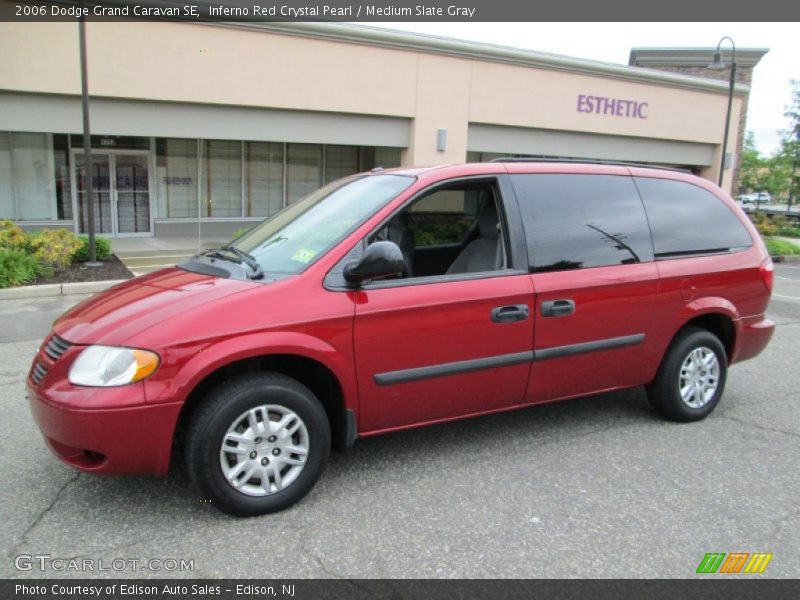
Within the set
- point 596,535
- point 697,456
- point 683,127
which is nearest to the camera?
point 596,535

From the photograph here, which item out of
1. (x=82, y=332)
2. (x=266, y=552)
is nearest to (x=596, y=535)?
(x=266, y=552)

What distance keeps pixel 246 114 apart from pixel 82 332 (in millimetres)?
12942

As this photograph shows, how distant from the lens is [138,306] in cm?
339

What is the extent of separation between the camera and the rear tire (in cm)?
470

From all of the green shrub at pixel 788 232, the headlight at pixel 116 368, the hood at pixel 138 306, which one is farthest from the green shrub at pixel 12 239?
the green shrub at pixel 788 232

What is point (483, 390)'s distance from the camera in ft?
12.9

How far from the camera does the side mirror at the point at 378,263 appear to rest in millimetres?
3402

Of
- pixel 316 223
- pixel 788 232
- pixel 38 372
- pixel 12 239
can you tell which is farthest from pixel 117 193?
pixel 788 232

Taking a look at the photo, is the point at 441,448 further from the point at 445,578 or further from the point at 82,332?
the point at 82,332

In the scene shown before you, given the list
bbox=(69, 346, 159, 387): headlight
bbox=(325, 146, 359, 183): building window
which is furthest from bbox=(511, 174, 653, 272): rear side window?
bbox=(325, 146, 359, 183): building window

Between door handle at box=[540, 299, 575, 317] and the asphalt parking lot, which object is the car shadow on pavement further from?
door handle at box=[540, 299, 575, 317]

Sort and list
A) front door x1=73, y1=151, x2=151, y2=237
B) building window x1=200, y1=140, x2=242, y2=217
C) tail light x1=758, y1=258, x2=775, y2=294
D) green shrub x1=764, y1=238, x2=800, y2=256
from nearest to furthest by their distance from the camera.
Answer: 1. tail light x1=758, y1=258, x2=775, y2=294
2. front door x1=73, y1=151, x2=151, y2=237
3. building window x1=200, y1=140, x2=242, y2=217
4. green shrub x1=764, y1=238, x2=800, y2=256

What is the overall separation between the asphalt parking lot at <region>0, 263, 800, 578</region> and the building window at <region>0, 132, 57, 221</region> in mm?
12753

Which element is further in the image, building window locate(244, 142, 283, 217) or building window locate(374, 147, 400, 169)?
building window locate(374, 147, 400, 169)
